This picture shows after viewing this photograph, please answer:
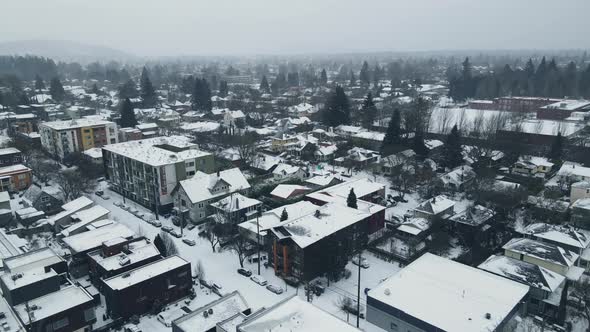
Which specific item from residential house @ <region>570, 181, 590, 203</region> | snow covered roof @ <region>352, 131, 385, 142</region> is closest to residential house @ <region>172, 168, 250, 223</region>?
snow covered roof @ <region>352, 131, 385, 142</region>

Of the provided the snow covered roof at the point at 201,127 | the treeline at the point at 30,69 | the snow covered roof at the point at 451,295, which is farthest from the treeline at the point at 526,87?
the treeline at the point at 30,69

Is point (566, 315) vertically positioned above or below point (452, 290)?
below

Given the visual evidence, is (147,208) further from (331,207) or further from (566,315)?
(566,315)

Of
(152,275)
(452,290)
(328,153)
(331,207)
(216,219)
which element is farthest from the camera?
(328,153)

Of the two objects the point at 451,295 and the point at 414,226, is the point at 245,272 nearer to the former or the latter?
the point at 451,295

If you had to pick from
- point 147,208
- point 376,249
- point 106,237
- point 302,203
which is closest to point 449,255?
point 376,249

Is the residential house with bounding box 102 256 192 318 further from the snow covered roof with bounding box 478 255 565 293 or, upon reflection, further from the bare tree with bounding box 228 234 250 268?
the snow covered roof with bounding box 478 255 565 293

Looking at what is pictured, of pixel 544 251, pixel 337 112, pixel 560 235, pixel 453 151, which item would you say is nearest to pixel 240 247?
pixel 544 251
